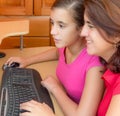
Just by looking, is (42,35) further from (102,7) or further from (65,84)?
(102,7)

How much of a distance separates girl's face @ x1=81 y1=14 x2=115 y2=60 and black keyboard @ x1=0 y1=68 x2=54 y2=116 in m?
0.29

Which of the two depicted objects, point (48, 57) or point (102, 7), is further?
point (48, 57)

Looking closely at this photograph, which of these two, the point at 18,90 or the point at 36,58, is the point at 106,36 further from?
the point at 36,58

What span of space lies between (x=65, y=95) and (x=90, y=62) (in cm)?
17

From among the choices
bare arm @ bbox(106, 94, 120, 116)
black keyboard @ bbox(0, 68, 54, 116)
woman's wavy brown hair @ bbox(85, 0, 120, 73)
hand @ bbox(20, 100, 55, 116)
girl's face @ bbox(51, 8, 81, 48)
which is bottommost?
black keyboard @ bbox(0, 68, 54, 116)

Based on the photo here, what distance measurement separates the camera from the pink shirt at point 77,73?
3.71 feet

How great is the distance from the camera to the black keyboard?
1.05 meters

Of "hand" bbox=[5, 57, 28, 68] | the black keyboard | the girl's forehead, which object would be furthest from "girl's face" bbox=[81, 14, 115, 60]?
"hand" bbox=[5, 57, 28, 68]

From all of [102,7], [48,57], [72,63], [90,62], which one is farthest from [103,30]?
[48,57]

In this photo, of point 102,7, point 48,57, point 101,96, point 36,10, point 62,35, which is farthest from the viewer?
point 36,10

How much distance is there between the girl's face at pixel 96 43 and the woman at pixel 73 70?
3.7 inches

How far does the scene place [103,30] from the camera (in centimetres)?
95

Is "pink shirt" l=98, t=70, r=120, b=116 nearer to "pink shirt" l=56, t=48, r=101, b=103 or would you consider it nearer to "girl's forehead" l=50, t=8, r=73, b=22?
"pink shirt" l=56, t=48, r=101, b=103

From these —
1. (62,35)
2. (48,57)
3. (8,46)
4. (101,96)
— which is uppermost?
(62,35)
